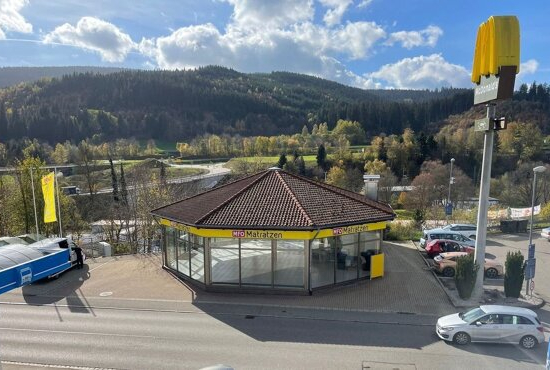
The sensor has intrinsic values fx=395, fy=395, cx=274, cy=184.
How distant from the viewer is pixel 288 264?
19031 millimetres

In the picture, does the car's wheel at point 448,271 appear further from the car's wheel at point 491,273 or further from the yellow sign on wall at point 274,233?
the yellow sign on wall at point 274,233

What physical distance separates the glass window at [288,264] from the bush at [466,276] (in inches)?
279

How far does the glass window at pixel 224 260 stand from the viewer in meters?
19.2

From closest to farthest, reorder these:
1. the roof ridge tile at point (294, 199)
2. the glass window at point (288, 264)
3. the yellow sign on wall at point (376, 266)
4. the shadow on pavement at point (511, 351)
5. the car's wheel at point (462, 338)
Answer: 1. the shadow on pavement at point (511, 351)
2. the car's wheel at point (462, 338)
3. the roof ridge tile at point (294, 199)
4. the glass window at point (288, 264)
5. the yellow sign on wall at point (376, 266)

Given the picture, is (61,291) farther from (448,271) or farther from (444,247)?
(444,247)

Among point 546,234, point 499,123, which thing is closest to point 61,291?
point 499,123

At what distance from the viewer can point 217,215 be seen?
1933cm

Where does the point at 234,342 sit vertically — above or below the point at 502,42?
below

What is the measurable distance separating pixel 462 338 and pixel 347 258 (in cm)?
705

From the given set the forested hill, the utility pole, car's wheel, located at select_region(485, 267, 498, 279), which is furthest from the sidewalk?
the forested hill

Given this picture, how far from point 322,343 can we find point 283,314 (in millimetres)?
2969

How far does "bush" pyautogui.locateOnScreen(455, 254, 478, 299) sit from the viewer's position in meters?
17.5

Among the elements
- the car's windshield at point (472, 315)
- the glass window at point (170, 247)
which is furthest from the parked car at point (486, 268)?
the glass window at point (170, 247)

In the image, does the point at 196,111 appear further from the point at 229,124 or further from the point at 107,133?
the point at 107,133
